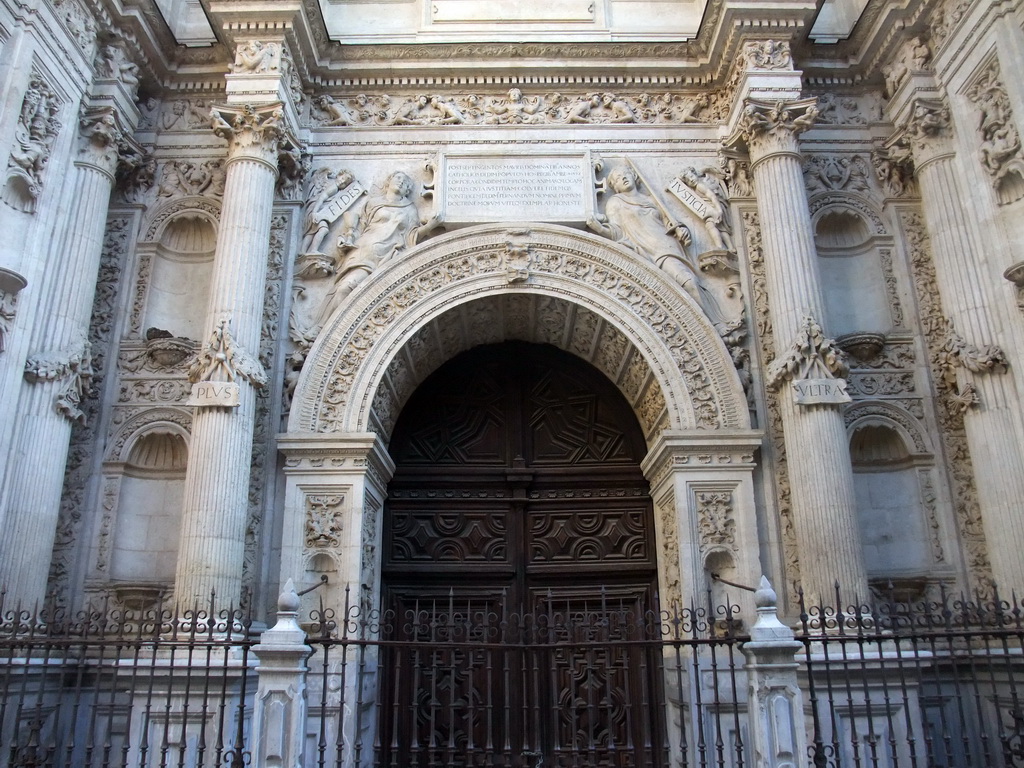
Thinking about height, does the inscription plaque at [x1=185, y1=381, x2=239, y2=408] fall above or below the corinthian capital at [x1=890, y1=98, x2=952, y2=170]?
below

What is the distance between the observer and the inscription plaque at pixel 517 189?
10797 mm

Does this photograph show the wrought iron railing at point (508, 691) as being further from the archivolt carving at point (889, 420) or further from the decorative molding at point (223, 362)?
the decorative molding at point (223, 362)

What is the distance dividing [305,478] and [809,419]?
5.58m

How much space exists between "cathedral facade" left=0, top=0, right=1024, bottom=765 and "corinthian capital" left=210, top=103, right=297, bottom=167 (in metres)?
0.04

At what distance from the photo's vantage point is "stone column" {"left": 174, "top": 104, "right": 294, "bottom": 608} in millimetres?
8555

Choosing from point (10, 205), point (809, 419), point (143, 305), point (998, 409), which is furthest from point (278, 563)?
point (998, 409)

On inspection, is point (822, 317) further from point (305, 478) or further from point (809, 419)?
point (305, 478)

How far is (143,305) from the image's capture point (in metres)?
10.7

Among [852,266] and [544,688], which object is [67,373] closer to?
[544,688]

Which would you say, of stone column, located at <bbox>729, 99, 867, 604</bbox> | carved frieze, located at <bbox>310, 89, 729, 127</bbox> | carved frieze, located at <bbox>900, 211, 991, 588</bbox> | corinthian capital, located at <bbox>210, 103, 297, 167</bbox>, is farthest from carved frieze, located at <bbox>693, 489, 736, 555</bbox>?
corinthian capital, located at <bbox>210, 103, 297, 167</bbox>

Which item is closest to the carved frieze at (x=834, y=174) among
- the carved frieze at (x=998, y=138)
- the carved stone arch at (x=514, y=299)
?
the carved frieze at (x=998, y=138)

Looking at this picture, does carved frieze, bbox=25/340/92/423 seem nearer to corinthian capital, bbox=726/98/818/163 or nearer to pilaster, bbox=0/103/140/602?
pilaster, bbox=0/103/140/602

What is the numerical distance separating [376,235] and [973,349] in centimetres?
709

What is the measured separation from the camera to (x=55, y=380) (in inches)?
362
